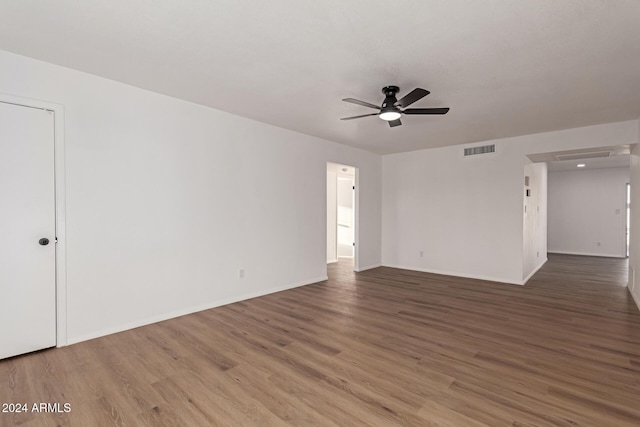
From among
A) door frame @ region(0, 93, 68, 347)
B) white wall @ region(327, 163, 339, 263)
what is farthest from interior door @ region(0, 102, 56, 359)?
white wall @ region(327, 163, 339, 263)

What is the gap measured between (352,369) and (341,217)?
270 inches

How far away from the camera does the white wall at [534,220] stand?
5587 mm

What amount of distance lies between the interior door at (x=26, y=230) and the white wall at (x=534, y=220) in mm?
6635

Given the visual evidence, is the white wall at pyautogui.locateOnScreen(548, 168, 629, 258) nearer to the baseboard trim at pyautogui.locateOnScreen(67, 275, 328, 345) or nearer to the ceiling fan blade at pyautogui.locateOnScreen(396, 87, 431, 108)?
the baseboard trim at pyautogui.locateOnScreen(67, 275, 328, 345)

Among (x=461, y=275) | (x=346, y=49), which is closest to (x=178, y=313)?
(x=346, y=49)

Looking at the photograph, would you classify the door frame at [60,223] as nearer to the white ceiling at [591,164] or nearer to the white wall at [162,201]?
the white wall at [162,201]

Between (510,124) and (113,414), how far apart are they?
5633mm

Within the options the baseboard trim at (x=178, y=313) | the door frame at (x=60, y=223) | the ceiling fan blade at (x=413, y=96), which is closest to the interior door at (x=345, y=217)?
the baseboard trim at (x=178, y=313)

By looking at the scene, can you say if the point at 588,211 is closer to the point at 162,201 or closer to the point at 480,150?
the point at 480,150

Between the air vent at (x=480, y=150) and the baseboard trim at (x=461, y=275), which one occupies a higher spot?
the air vent at (x=480, y=150)

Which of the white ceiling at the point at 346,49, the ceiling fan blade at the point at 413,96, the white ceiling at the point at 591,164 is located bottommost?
the ceiling fan blade at the point at 413,96

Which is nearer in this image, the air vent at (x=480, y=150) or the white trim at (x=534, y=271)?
the white trim at (x=534, y=271)

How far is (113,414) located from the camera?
1.91 m

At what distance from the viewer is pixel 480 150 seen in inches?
226
